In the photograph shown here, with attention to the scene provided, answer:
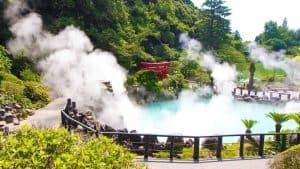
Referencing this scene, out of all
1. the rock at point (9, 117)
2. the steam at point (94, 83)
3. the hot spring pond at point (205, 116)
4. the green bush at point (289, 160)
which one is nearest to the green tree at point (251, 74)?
the hot spring pond at point (205, 116)

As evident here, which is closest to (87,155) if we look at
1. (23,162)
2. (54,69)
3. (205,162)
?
(23,162)

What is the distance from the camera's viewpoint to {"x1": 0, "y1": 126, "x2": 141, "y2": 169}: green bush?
215 inches

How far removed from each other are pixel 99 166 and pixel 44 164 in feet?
2.20

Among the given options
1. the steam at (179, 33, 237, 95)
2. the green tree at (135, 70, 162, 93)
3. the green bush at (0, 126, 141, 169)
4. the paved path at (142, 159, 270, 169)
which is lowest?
the green bush at (0, 126, 141, 169)

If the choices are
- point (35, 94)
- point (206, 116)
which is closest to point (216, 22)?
point (206, 116)

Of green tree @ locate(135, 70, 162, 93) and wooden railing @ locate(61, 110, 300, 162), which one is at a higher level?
green tree @ locate(135, 70, 162, 93)

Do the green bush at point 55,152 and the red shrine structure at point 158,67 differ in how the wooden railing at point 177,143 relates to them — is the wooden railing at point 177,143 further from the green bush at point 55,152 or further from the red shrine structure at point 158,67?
the red shrine structure at point 158,67

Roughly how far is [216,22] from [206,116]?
30660mm

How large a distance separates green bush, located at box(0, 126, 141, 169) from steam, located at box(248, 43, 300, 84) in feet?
176

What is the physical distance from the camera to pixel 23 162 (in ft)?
17.7

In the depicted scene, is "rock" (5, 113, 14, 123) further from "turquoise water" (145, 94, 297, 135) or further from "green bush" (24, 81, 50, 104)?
"turquoise water" (145, 94, 297, 135)

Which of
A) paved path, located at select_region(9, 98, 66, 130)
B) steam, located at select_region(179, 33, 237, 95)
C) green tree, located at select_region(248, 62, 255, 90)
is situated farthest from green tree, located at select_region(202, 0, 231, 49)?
paved path, located at select_region(9, 98, 66, 130)

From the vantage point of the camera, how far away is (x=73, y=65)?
103 feet

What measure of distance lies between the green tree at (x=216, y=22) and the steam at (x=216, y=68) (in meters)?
2.32
